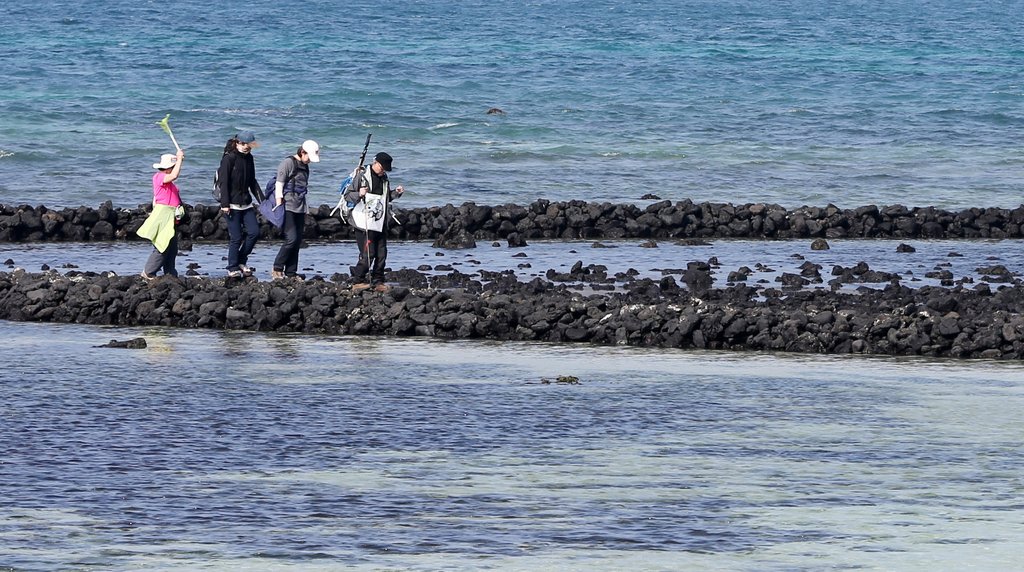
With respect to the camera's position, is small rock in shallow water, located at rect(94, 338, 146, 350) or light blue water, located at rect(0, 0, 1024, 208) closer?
small rock in shallow water, located at rect(94, 338, 146, 350)

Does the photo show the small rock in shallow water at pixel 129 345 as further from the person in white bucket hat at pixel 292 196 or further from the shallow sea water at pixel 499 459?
the person in white bucket hat at pixel 292 196

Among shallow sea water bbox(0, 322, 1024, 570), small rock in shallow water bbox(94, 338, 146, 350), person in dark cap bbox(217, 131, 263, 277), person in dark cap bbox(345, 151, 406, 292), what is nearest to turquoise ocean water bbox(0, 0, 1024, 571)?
shallow sea water bbox(0, 322, 1024, 570)

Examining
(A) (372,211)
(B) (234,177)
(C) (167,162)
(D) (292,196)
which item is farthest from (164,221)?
(A) (372,211)

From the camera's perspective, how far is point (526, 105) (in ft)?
207

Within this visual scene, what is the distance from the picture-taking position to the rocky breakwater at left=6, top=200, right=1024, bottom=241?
94.3 ft

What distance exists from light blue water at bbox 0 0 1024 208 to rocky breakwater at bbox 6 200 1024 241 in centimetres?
529

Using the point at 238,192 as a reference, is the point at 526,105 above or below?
above

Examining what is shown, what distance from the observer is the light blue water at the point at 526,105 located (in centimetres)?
4019

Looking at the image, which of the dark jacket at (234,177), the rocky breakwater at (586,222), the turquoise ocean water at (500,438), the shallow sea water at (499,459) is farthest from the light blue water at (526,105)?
the shallow sea water at (499,459)

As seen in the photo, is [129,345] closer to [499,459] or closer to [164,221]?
[164,221]

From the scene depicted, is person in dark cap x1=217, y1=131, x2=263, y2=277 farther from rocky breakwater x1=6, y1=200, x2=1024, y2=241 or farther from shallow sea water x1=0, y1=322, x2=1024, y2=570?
rocky breakwater x1=6, y1=200, x2=1024, y2=241

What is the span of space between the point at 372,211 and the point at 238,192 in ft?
5.71

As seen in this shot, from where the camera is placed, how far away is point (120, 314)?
63.0ft

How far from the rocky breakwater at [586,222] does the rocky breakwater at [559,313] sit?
7940mm
